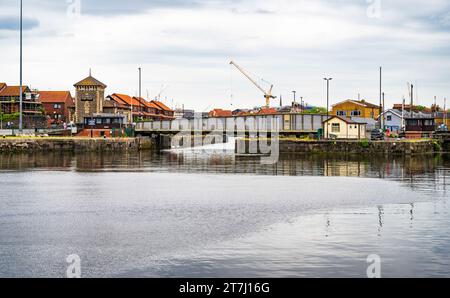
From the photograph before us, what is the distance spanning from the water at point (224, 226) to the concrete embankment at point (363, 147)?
3953cm

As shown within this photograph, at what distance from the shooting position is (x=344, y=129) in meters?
103

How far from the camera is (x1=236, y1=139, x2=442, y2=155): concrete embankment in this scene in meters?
92.0

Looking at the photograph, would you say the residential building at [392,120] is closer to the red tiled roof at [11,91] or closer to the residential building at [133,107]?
the residential building at [133,107]

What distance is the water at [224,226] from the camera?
20.9m

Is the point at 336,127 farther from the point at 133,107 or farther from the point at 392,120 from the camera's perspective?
the point at 133,107

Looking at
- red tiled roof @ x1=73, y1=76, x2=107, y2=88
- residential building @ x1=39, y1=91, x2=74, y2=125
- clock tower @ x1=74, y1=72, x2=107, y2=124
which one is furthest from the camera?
residential building @ x1=39, y1=91, x2=74, y2=125

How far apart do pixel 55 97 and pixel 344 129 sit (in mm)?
94507

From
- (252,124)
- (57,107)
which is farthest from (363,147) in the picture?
(57,107)

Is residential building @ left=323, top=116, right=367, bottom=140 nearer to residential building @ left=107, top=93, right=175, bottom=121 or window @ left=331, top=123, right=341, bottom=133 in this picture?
window @ left=331, top=123, right=341, bottom=133

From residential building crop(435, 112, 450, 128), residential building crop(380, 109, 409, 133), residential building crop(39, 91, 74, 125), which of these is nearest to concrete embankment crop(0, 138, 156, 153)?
residential building crop(380, 109, 409, 133)

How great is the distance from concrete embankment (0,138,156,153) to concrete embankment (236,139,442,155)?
27.9 metres
